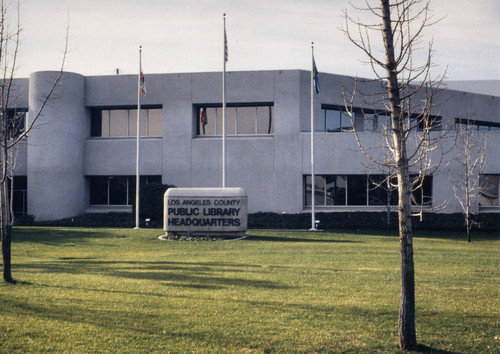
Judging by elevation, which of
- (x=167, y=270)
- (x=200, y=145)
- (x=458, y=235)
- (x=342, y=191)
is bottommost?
(x=458, y=235)

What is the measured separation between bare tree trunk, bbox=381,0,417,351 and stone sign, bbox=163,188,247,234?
18.1m

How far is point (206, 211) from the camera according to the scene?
25.4m

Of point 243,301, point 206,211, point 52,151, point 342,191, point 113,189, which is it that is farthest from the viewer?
point 113,189

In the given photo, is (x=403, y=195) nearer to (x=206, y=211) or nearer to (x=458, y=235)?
(x=206, y=211)

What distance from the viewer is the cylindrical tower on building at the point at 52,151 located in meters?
35.6

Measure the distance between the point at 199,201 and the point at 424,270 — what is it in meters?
13.2

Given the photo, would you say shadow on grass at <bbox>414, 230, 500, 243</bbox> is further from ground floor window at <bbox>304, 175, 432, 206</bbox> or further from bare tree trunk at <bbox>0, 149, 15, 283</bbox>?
bare tree trunk at <bbox>0, 149, 15, 283</bbox>

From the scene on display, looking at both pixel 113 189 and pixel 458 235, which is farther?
pixel 113 189

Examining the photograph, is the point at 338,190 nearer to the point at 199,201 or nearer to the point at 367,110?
the point at 367,110

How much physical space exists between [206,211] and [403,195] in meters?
18.8

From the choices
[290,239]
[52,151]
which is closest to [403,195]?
[290,239]

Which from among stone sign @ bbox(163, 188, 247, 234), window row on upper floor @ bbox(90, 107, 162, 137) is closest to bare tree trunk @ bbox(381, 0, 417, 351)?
stone sign @ bbox(163, 188, 247, 234)

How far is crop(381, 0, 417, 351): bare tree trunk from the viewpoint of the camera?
23.0ft

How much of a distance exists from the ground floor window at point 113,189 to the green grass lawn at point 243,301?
17.6 m
